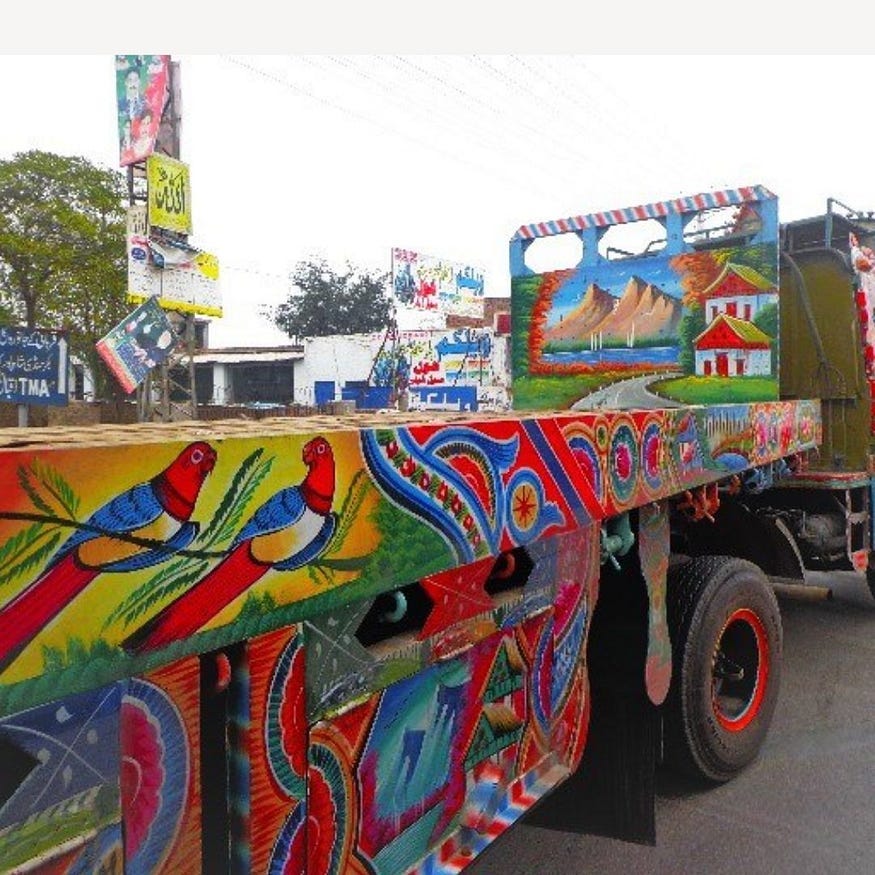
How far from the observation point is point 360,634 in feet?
5.07

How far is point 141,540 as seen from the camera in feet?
3.13

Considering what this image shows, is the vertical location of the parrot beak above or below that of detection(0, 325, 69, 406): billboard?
below

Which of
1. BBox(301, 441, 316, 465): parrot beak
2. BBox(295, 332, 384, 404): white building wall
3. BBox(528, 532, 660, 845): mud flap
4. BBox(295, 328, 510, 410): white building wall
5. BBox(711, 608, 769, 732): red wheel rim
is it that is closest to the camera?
BBox(301, 441, 316, 465): parrot beak

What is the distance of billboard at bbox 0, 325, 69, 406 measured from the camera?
609 centimetres

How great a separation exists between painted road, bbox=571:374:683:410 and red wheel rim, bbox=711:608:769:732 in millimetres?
1723

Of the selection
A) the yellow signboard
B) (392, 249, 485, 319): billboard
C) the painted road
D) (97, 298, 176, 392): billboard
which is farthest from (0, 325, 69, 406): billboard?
(392, 249, 485, 319): billboard

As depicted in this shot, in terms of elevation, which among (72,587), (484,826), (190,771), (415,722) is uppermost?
(72,587)

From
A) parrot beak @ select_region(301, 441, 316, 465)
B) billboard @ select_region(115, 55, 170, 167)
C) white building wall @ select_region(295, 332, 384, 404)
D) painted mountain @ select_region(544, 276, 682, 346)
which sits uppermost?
billboard @ select_region(115, 55, 170, 167)

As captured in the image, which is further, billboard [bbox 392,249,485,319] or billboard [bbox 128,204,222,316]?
billboard [bbox 392,249,485,319]

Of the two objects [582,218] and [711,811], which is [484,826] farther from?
[582,218]

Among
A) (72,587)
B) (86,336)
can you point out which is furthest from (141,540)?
(86,336)

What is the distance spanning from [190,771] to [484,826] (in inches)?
37.5

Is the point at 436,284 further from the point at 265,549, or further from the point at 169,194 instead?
the point at 265,549

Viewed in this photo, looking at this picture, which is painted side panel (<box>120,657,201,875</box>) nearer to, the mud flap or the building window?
the mud flap
